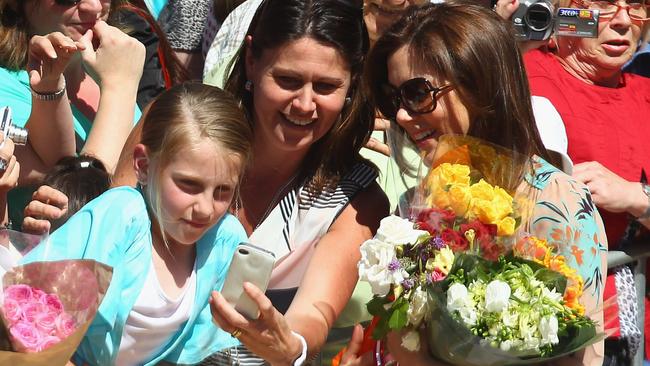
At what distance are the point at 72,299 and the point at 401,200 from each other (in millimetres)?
1123

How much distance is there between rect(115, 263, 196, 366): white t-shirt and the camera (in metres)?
3.62

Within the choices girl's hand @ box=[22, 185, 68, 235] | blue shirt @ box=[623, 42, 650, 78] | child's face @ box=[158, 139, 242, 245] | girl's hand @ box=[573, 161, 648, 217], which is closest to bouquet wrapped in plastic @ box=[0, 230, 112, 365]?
child's face @ box=[158, 139, 242, 245]

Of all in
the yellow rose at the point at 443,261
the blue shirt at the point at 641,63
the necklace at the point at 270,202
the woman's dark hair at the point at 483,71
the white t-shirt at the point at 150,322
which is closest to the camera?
the yellow rose at the point at 443,261

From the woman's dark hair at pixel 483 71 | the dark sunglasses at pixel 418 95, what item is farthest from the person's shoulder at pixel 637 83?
the dark sunglasses at pixel 418 95

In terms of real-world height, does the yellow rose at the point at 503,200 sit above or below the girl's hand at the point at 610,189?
above

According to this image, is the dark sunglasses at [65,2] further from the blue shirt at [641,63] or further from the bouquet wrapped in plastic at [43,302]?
the blue shirt at [641,63]

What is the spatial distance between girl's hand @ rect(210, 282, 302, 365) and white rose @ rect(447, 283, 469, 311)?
0.49 meters

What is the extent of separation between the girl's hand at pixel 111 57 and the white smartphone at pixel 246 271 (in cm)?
146

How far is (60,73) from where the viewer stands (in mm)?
4203

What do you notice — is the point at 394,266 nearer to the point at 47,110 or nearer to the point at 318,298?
the point at 318,298

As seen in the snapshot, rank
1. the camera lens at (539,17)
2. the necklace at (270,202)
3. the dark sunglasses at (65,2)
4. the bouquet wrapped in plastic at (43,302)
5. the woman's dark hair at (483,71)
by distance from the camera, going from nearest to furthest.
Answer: the bouquet wrapped in plastic at (43,302) → the woman's dark hair at (483,71) → the necklace at (270,202) → the dark sunglasses at (65,2) → the camera lens at (539,17)

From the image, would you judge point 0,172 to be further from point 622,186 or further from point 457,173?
point 622,186

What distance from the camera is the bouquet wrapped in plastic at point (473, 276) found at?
328 centimetres

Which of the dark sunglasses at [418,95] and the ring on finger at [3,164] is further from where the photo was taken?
the dark sunglasses at [418,95]
